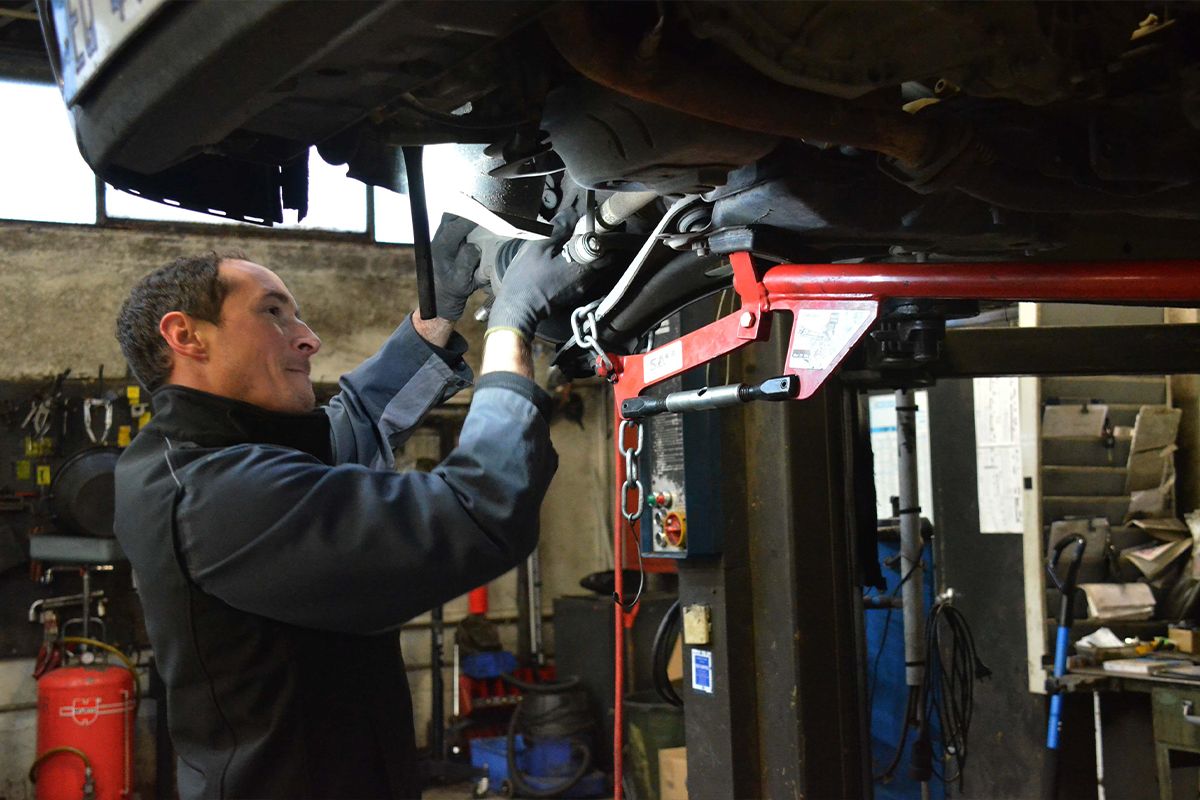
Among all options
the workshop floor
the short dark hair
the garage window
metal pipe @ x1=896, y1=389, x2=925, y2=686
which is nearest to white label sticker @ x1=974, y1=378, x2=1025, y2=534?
metal pipe @ x1=896, y1=389, x2=925, y2=686

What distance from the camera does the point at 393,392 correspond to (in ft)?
6.80

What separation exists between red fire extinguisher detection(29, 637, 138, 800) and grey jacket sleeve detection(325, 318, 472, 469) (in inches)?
151

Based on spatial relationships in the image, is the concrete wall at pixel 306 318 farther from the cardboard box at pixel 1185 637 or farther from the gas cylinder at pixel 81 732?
the cardboard box at pixel 1185 637

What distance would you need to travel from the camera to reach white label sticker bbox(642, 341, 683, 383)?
1691 mm

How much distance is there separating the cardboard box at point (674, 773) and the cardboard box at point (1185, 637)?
6.08 ft

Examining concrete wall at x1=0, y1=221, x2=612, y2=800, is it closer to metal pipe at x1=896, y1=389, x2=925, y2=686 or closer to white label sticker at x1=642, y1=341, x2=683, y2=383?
metal pipe at x1=896, y1=389, x2=925, y2=686

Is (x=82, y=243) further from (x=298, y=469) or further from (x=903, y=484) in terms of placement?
(x=298, y=469)

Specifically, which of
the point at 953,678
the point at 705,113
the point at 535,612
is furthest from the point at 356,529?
the point at 535,612

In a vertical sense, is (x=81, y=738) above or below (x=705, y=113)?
below

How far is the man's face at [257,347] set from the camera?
5.57 ft

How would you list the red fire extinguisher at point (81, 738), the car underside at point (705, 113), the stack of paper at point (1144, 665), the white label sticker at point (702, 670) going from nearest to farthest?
the car underside at point (705, 113), the white label sticker at point (702, 670), the stack of paper at point (1144, 665), the red fire extinguisher at point (81, 738)

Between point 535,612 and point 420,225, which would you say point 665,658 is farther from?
point 535,612

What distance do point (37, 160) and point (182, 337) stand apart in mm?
4975

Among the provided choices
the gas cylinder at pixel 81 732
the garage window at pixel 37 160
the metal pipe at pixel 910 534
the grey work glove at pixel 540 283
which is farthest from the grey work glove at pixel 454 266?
the garage window at pixel 37 160
